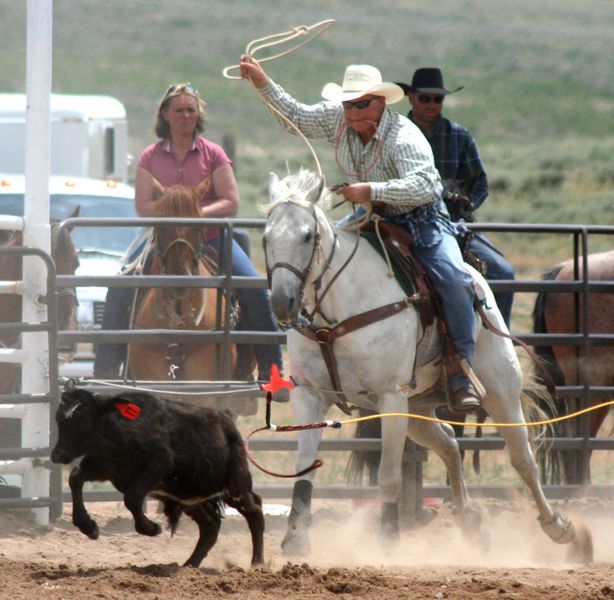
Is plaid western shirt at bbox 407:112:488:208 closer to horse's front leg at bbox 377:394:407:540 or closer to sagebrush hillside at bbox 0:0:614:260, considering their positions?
horse's front leg at bbox 377:394:407:540

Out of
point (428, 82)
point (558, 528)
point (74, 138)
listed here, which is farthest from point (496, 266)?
point (74, 138)

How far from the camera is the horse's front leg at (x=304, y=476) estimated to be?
7062 mm

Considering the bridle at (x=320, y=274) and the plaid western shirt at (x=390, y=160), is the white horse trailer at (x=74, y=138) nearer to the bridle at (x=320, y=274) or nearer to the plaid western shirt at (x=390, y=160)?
the plaid western shirt at (x=390, y=160)

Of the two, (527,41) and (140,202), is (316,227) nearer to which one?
(140,202)

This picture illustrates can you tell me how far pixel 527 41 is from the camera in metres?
76.4

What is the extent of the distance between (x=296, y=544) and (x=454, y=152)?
3.39 metres

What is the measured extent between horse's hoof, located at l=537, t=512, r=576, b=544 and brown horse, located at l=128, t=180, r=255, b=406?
2.40m

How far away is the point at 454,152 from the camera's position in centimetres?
932

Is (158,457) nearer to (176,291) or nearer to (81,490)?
(81,490)

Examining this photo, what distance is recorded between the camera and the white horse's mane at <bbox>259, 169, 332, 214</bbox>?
6961mm

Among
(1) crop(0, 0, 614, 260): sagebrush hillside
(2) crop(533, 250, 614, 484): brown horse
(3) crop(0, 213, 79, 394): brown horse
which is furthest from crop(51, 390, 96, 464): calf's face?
(1) crop(0, 0, 614, 260): sagebrush hillside

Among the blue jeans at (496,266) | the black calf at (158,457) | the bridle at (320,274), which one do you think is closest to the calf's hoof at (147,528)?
the black calf at (158,457)

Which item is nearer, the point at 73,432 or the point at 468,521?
the point at 73,432

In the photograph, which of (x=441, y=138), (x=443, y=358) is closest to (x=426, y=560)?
(x=443, y=358)
